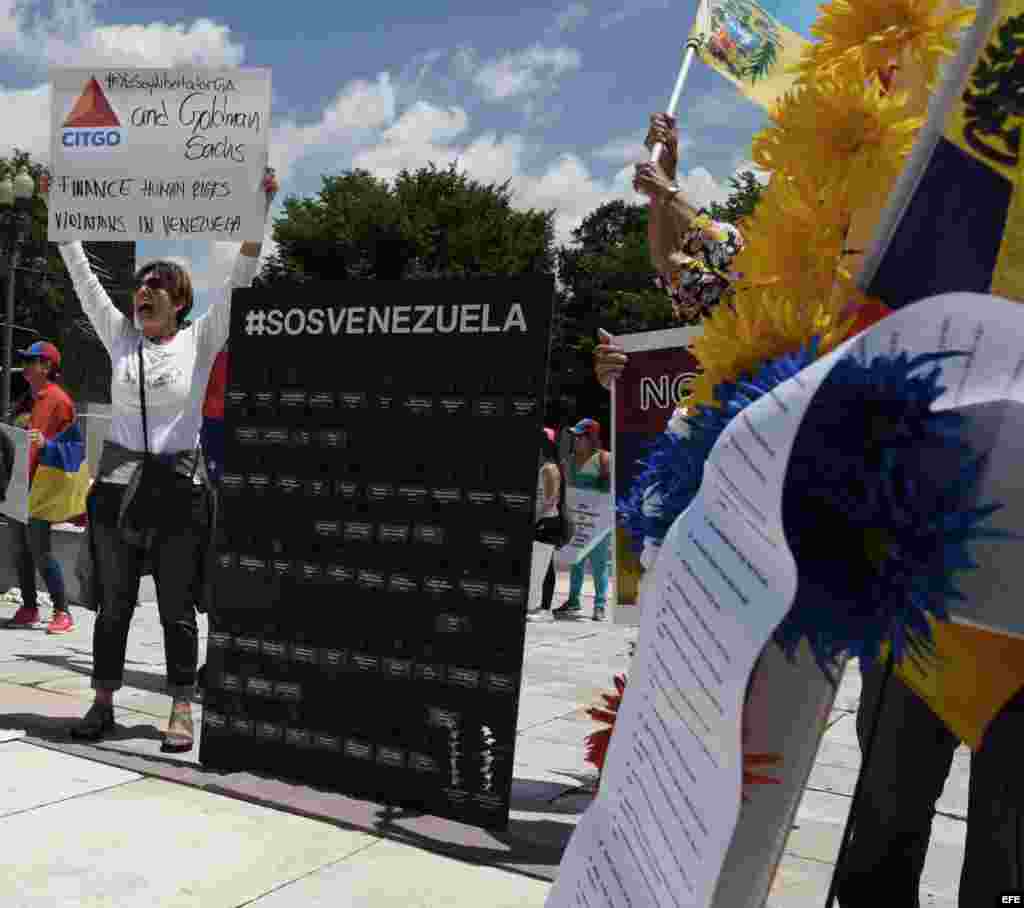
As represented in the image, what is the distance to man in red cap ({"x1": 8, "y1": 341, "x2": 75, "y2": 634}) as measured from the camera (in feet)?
24.6

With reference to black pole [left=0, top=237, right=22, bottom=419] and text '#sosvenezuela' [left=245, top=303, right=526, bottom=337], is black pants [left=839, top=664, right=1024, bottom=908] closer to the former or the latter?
text '#sosvenezuela' [left=245, top=303, right=526, bottom=337]

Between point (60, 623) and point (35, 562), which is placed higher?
point (35, 562)

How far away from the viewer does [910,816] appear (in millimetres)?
1771

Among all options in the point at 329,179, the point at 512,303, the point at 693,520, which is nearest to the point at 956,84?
the point at 693,520

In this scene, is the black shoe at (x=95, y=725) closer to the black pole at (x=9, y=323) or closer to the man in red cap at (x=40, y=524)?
the man in red cap at (x=40, y=524)

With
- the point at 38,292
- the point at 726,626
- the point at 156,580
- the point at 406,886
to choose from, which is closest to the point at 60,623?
the point at 156,580

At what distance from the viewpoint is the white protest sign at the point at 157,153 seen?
185 inches

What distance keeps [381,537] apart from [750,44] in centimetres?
199

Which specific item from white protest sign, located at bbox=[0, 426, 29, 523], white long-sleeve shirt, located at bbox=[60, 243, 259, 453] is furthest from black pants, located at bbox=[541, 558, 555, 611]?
white long-sleeve shirt, located at bbox=[60, 243, 259, 453]

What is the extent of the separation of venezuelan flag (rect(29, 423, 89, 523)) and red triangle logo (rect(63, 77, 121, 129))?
358cm

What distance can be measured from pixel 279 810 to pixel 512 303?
187cm

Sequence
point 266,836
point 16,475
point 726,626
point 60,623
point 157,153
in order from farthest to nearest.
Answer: point 16,475 → point 60,623 → point 157,153 → point 266,836 → point 726,626

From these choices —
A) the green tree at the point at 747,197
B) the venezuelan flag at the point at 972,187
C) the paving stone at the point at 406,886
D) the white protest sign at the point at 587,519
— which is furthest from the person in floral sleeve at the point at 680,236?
the white protest sign at the point at 587,519

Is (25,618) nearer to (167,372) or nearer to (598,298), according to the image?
(167,372)
